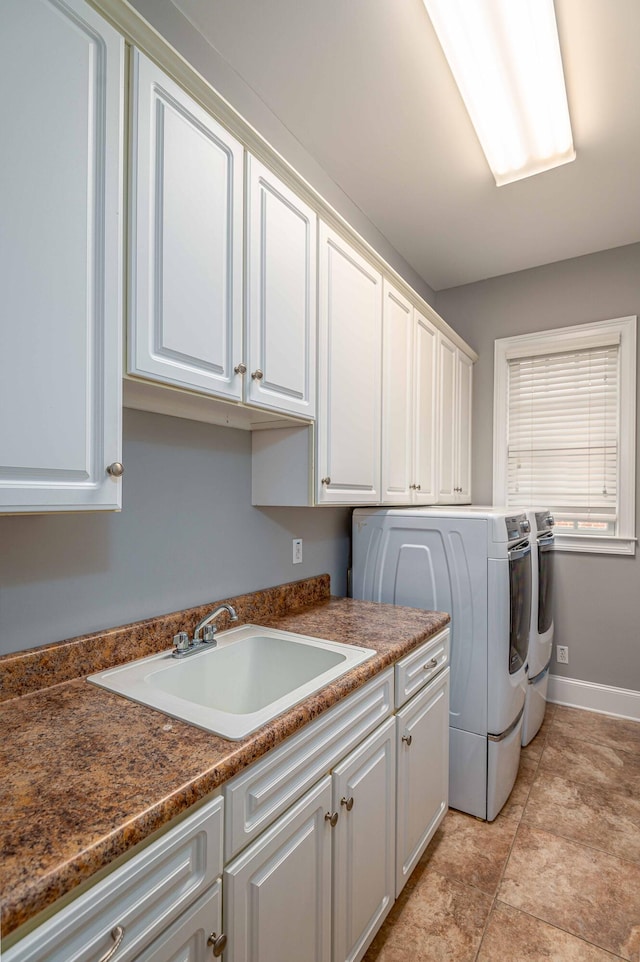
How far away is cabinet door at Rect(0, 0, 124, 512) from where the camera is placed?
81 cm

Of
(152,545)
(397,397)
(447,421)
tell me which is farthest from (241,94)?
(447,421)

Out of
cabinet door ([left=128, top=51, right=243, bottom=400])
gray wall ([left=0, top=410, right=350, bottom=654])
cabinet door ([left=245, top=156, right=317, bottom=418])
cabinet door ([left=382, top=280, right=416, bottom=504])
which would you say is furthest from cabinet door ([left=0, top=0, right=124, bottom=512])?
cabinet door ([left=382, top=280, right=416, bottom=504])

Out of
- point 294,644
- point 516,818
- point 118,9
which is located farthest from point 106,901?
point 516,818

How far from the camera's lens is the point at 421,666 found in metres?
1.63

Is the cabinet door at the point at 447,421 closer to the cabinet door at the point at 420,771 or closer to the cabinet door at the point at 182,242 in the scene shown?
the cabinet door at the point at 420,771

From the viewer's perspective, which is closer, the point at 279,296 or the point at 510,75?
the point at 279,296

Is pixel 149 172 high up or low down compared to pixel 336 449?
up

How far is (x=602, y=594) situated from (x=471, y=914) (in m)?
2.00

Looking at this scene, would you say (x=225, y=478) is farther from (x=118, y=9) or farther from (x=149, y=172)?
(x=118, y=9)

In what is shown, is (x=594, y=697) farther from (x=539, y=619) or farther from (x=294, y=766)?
(x=294, y=766)

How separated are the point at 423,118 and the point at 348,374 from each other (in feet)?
3.60

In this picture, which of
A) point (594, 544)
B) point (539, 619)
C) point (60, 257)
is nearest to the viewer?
point (60, 257)

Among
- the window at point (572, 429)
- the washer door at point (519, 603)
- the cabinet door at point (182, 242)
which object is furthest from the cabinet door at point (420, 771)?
the window at point (572, 429)

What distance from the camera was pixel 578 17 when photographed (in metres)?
1.52
